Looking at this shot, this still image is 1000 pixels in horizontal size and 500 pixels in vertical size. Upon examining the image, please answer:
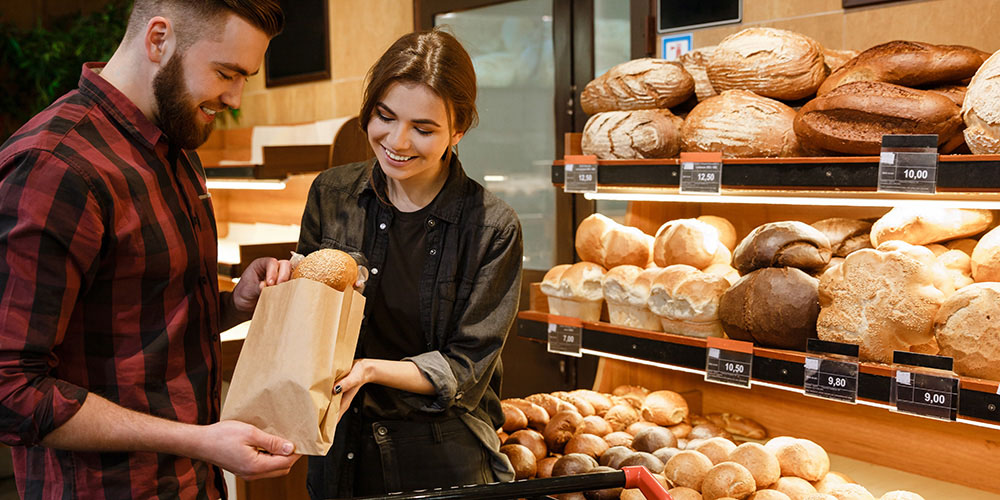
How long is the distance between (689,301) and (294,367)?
3.50 ft

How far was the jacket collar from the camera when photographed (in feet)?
5.77

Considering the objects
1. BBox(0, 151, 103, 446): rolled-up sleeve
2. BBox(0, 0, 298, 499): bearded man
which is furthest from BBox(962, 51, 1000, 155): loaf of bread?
BBox(0, 151, 103, 446): rolled-up sleeve

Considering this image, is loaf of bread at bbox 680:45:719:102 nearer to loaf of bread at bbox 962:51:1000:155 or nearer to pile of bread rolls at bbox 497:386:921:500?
loaf of bread at bbox 962:51:1000:155

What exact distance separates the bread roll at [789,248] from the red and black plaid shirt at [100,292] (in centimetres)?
124

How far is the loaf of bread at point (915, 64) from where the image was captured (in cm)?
183

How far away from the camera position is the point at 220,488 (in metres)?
1.58

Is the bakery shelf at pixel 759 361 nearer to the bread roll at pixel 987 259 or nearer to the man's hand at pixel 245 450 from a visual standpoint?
the bread roll at pixel 987 259

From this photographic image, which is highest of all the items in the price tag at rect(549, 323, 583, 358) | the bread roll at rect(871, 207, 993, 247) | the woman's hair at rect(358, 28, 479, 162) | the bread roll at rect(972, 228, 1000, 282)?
the woman's hair at rect(358, 28, 479, 162)

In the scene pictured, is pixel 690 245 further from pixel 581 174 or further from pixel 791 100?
pixel 791 100

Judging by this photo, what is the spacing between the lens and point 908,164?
165cm

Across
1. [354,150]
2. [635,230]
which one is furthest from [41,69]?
[635,230]

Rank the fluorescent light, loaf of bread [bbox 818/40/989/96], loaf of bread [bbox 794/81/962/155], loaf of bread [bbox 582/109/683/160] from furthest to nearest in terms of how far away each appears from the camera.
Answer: the fluorescent light < loaf of bread [bbox 582/109/683/160] < loaf of bread [bbox 818/40/989/96] < loaf of bread [bbox 794/81/962/155]

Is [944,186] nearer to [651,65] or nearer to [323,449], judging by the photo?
[651,65]

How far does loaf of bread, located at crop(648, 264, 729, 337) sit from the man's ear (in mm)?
1286
